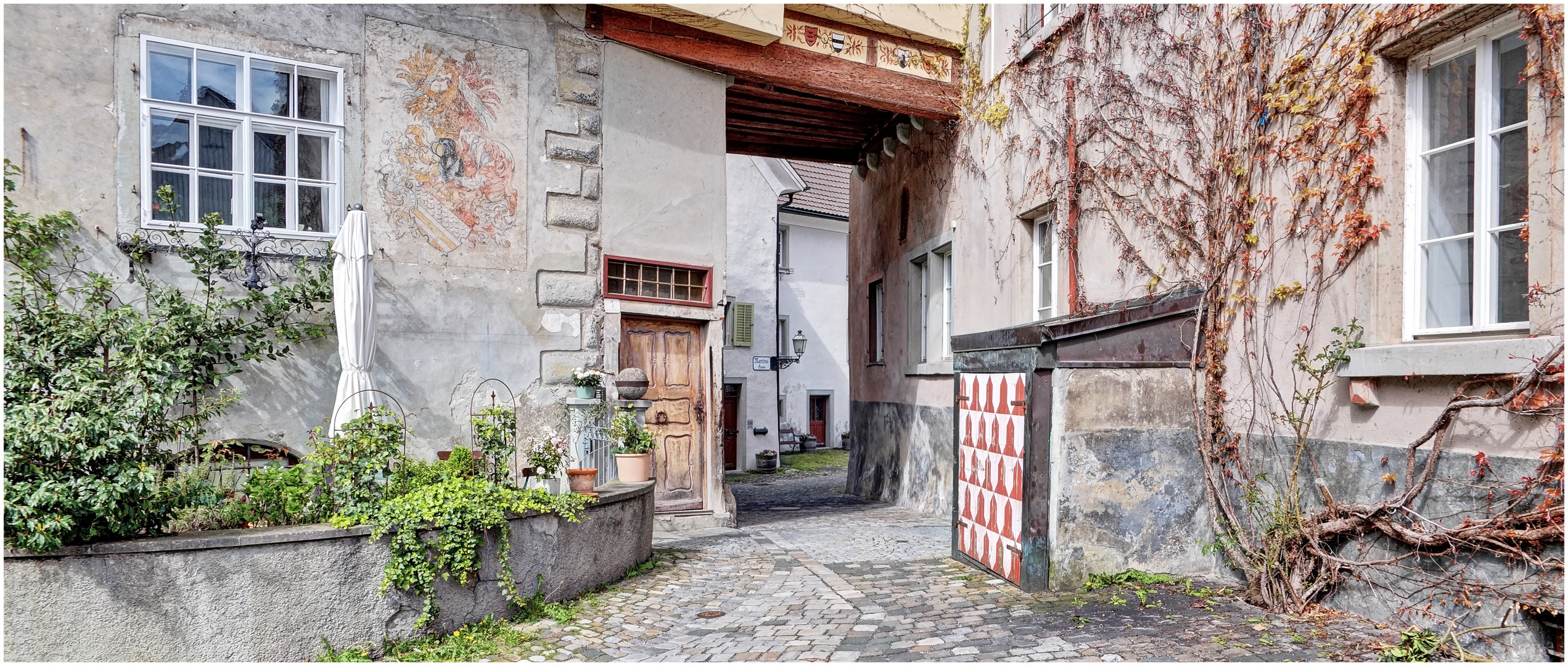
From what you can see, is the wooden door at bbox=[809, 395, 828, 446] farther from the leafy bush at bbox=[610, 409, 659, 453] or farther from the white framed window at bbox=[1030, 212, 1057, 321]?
the leafy bush at bbox=[610, 409, 659, 453]

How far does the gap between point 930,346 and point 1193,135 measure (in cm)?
509

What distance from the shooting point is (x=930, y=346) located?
446 inches

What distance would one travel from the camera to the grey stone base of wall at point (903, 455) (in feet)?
33.7

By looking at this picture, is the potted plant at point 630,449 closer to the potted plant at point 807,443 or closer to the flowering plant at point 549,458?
the flowering plant at point 549,458

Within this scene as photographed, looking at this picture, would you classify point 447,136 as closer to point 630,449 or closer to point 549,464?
point 630,449

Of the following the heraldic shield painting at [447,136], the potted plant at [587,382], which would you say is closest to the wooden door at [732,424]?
the potted plant at [587,382]

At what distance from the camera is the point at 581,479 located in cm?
632

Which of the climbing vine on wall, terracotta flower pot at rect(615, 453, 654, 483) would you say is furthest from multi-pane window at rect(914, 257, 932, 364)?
terracotta flower pot at rect(615, 453, 654, 483)

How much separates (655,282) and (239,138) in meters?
3.70

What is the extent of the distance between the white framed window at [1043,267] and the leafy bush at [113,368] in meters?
6.30

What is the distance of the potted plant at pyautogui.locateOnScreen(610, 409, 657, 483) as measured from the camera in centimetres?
742

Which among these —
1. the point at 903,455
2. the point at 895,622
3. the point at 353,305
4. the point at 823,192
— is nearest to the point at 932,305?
the point at 903,455

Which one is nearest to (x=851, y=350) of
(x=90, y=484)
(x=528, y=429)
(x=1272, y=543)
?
(x=528, y=429)

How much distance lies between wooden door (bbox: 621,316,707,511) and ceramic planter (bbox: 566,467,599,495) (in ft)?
8.50
